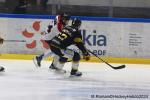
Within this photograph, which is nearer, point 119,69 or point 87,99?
point 87,99

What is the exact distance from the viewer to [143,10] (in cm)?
1203

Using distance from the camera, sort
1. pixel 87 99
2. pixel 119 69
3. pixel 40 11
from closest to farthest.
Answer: pixel 87 99, pixel 119 69, pixel 40 11

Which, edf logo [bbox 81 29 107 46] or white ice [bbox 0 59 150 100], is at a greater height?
edf logo [bbox 81 29 107 46]

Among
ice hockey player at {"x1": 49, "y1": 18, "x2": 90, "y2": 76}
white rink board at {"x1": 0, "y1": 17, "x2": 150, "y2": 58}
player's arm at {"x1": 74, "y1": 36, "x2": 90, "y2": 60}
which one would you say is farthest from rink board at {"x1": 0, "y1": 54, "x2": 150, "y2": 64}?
player's arm at {"x1": 74, "y1": 36, "x2": 90, "y2": 60}

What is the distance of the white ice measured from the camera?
7.31m

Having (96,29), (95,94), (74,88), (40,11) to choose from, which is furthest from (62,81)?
(40,11)

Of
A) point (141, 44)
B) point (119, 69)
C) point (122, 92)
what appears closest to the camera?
point (122, 92)

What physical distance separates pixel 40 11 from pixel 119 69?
2.82 meters

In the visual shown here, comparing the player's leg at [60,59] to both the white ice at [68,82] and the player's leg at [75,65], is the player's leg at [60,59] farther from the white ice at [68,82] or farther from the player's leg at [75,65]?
the player's leg at [75,65]

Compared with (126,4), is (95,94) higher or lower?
lower

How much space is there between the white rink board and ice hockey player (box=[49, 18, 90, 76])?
6.10ft

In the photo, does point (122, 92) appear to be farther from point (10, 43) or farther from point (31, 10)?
point (31, 10)

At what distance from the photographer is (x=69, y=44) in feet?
29.0

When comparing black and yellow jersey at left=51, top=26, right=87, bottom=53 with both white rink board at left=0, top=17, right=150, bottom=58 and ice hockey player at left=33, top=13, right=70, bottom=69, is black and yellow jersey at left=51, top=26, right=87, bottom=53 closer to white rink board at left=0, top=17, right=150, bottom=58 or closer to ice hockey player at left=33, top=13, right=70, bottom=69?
ice hockey player at left=33, top=13, right=70, bottom=69
